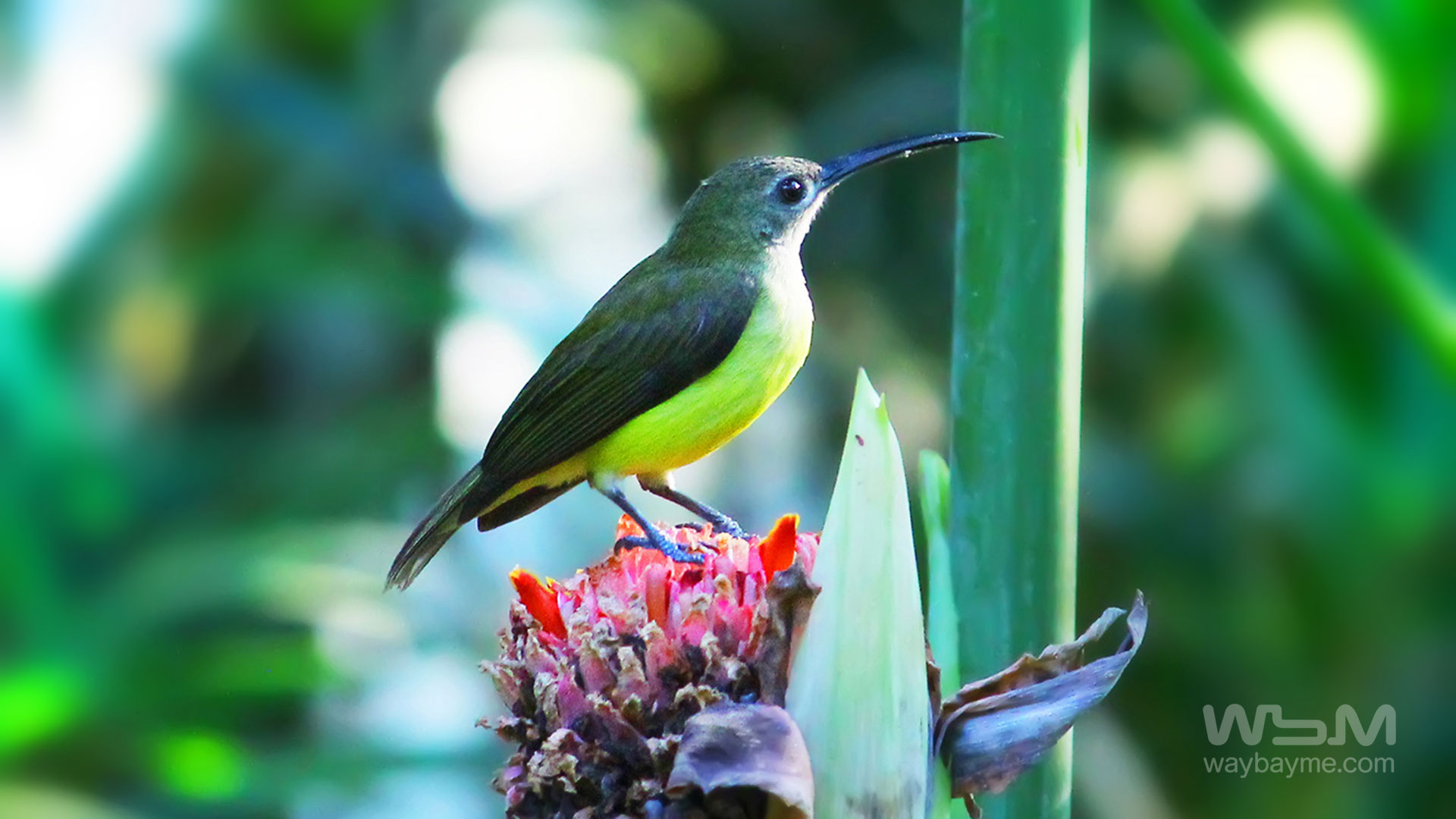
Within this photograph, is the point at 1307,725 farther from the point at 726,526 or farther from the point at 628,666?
the point at 628,666

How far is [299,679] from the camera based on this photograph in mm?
4004

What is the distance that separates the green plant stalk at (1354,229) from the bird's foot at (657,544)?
3.50 ft

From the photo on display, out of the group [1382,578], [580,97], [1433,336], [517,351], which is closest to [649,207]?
[580,97]

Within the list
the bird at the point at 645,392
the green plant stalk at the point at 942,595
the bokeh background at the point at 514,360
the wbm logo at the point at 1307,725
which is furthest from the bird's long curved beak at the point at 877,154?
the wbm logo at the point at 1307,725

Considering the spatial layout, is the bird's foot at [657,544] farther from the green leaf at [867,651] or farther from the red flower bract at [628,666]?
the green leaf at [867,651]

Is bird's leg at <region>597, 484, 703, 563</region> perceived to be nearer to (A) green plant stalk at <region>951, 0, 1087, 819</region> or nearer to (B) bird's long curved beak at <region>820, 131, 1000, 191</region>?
(A) green plant stalk at <region>951, 0, 1087, 819</region>

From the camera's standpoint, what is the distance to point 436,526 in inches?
91.4

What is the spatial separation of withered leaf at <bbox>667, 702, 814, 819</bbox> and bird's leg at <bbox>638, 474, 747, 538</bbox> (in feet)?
1.56

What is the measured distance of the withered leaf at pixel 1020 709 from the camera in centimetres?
157

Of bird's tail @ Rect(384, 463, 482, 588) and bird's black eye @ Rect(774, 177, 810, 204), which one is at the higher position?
bird's black eye @ Rect(774, 177, 810, 204)

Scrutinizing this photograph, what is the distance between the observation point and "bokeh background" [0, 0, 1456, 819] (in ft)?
14.6

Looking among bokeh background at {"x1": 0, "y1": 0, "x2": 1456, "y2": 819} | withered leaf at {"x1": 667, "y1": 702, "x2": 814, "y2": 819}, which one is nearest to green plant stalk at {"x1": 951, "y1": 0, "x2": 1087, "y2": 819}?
withered leaf at {"x1": 667, "y1": 702, "x2": 814, "y2": 819}

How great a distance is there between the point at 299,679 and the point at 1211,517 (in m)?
2.52

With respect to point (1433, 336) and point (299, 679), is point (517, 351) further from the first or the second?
point (1433, 336)
